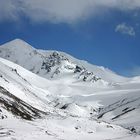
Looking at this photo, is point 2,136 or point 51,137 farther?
point 51,137

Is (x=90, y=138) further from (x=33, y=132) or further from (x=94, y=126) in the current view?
(x=94, y=126)

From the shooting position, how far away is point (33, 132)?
228ft

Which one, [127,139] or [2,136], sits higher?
[127,139]

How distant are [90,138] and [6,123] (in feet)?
59.8

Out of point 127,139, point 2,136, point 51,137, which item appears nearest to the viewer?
point 2,136

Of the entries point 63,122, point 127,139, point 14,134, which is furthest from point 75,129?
point 14,134

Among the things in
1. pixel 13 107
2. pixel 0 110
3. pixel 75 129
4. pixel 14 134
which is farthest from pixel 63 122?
pixel 14 134

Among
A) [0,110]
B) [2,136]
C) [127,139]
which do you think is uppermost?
[0,110]

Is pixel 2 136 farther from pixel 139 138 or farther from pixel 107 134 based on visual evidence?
pixel 107 134

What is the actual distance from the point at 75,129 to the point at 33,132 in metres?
24.9

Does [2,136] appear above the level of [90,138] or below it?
below

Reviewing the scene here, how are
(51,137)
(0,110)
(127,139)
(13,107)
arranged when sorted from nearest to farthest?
(51,137)
(127,139)
(0,110)
(13,107)

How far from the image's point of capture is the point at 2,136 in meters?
60.2

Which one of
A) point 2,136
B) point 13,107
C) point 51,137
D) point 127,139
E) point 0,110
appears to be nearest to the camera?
point 2,136
